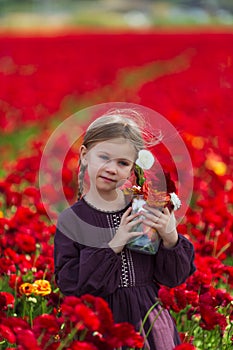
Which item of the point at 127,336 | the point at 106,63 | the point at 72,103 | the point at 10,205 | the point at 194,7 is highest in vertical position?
the point at 194,7

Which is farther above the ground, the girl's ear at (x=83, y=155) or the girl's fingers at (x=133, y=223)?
the girl's ear at (x=83, y=155)

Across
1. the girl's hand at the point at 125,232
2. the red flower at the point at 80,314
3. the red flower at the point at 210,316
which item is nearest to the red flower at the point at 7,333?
the red flower at the point at 80,314

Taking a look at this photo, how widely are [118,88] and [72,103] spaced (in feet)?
3.44

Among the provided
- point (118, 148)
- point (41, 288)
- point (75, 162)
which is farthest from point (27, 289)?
point (75, 162)

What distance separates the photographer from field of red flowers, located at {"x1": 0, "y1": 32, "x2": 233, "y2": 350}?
2148 mm

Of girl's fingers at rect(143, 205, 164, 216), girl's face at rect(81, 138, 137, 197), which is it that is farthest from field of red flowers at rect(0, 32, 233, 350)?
girl's face at rect(81, 138, 137, 197)

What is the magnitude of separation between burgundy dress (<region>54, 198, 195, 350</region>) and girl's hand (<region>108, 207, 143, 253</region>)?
0.03 m

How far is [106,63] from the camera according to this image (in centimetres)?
1432

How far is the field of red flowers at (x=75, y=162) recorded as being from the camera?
2.15m

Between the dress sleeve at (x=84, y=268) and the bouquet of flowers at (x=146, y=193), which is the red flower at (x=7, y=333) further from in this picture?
the bouquet of flowers at (x=146, y=193)

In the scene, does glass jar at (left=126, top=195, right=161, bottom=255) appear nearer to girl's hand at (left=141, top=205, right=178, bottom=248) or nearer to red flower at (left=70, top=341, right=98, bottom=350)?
girl's hand at (left=141, top=205, right=178, bottom=248)

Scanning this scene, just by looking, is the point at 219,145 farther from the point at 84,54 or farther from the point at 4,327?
the point at 84,54

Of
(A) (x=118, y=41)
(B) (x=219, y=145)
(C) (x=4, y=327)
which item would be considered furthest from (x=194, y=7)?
(C) (x=4, y=327)

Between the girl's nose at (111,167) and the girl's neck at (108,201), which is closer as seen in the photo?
the girl's nose at (111,167)
